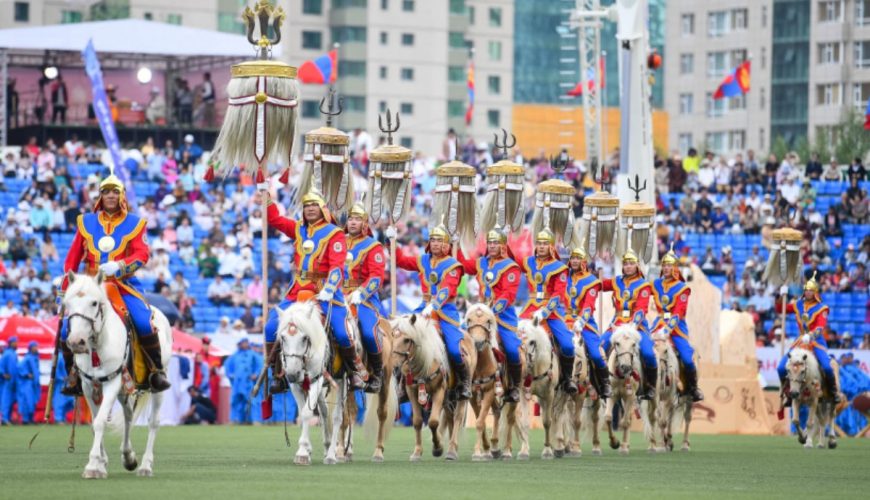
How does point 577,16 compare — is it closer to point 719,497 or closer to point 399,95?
point 719,497

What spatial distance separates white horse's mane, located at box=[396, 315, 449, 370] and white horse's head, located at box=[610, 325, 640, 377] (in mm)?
4408

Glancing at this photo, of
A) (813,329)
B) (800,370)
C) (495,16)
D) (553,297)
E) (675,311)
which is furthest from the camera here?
(495,16)

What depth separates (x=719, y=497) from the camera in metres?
16.8

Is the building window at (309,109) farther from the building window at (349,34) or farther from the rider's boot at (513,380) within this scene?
the rider's boot at (513,380)

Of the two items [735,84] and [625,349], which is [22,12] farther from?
[625,349]

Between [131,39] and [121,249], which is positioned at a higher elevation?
[131,39]

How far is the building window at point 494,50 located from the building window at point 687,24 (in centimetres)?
1098

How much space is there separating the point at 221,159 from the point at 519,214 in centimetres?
670

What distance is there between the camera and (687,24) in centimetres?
10875

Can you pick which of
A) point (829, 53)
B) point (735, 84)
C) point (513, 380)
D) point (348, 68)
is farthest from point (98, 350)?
point (829, 53)

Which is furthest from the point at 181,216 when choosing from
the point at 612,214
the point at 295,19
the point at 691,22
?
the point at 691,22

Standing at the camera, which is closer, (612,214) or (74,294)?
(74,294)

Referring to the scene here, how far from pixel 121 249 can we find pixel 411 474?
3709 millimetres

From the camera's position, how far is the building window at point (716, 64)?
105750 millimetres
